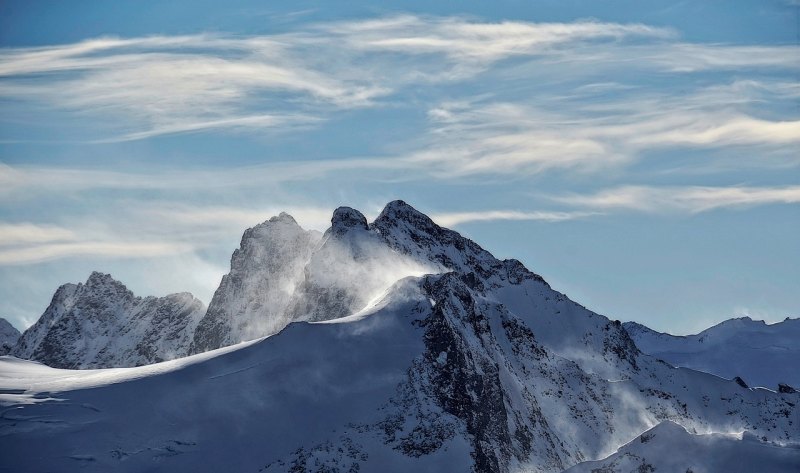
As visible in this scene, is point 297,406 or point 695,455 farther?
point 297,406

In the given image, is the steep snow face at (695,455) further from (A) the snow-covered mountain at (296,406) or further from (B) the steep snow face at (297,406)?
(A) the snow-covered mountain at (296,406)

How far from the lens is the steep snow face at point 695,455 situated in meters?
147

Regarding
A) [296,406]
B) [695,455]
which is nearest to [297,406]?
[296,406]

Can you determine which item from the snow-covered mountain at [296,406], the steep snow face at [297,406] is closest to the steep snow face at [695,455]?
the steep snow face at [297,406]

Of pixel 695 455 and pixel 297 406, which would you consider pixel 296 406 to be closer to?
pixel 297 406

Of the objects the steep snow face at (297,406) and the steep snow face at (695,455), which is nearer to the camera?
the steep snow face at (695,455)

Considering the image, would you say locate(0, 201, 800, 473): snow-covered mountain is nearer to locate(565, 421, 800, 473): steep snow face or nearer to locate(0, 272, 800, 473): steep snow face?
locate(0, 272, 800, 473): steep snow face

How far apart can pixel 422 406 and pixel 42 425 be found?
1843 inches

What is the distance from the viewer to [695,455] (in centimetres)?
15238

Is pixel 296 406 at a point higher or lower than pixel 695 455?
higher

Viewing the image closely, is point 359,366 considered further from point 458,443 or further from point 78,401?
point 78,401

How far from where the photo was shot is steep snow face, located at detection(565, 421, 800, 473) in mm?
147125

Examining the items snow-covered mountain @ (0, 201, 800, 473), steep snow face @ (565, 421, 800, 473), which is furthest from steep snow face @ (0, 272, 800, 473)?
steep snow face @ (565, 421, 800, 473)

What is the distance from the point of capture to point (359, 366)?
173 meters
